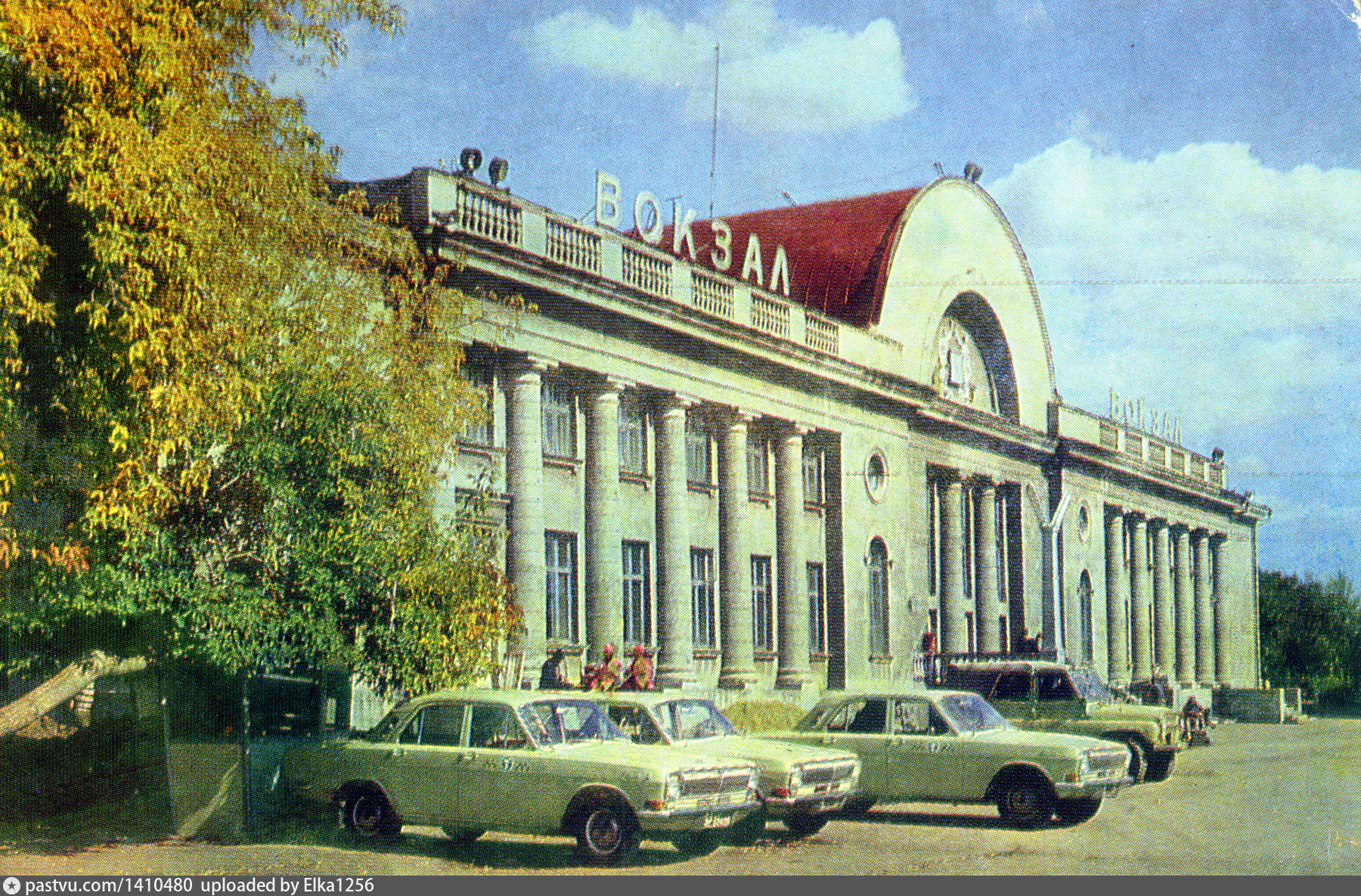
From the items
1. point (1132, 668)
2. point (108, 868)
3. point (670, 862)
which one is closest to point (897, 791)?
Result: point (670, 862)

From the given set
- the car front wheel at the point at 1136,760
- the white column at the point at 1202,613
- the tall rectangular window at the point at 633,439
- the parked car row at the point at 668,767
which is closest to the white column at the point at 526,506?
the tall rectangular window at the point at 633,439

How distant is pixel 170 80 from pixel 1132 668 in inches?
1966

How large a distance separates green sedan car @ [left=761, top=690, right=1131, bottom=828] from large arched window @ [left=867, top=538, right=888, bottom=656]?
65.4 ft

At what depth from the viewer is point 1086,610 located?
5416cm

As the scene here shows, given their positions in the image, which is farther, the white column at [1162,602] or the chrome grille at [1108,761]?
the white column at [1162,602]

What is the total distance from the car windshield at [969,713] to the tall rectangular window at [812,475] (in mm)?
17559

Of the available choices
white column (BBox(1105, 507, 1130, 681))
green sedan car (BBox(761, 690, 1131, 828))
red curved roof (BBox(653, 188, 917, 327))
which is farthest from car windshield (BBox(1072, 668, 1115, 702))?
white column (BBox(1105, 507, 1130, 681))

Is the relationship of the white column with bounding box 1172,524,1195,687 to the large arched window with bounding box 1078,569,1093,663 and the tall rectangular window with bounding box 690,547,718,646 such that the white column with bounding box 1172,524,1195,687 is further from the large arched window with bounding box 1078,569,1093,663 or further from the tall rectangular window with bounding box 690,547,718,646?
the tall rectangular window with bounding box 690,547,718,646

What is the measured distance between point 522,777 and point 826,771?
12.5 ft

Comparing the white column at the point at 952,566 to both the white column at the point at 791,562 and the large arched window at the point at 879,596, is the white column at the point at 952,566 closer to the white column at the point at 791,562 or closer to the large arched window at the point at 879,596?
the large arched window at the point at 879,596

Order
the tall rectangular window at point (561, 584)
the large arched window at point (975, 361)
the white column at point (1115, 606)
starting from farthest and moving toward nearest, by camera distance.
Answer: the white column at point (1115, 606) < the large arched window at point (975, 361) < the tall rectangular window at point (561, 584)

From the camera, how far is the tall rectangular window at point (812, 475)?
124 ft

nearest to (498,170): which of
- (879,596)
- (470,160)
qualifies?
(470,160)

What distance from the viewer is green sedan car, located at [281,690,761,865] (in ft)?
49.0
